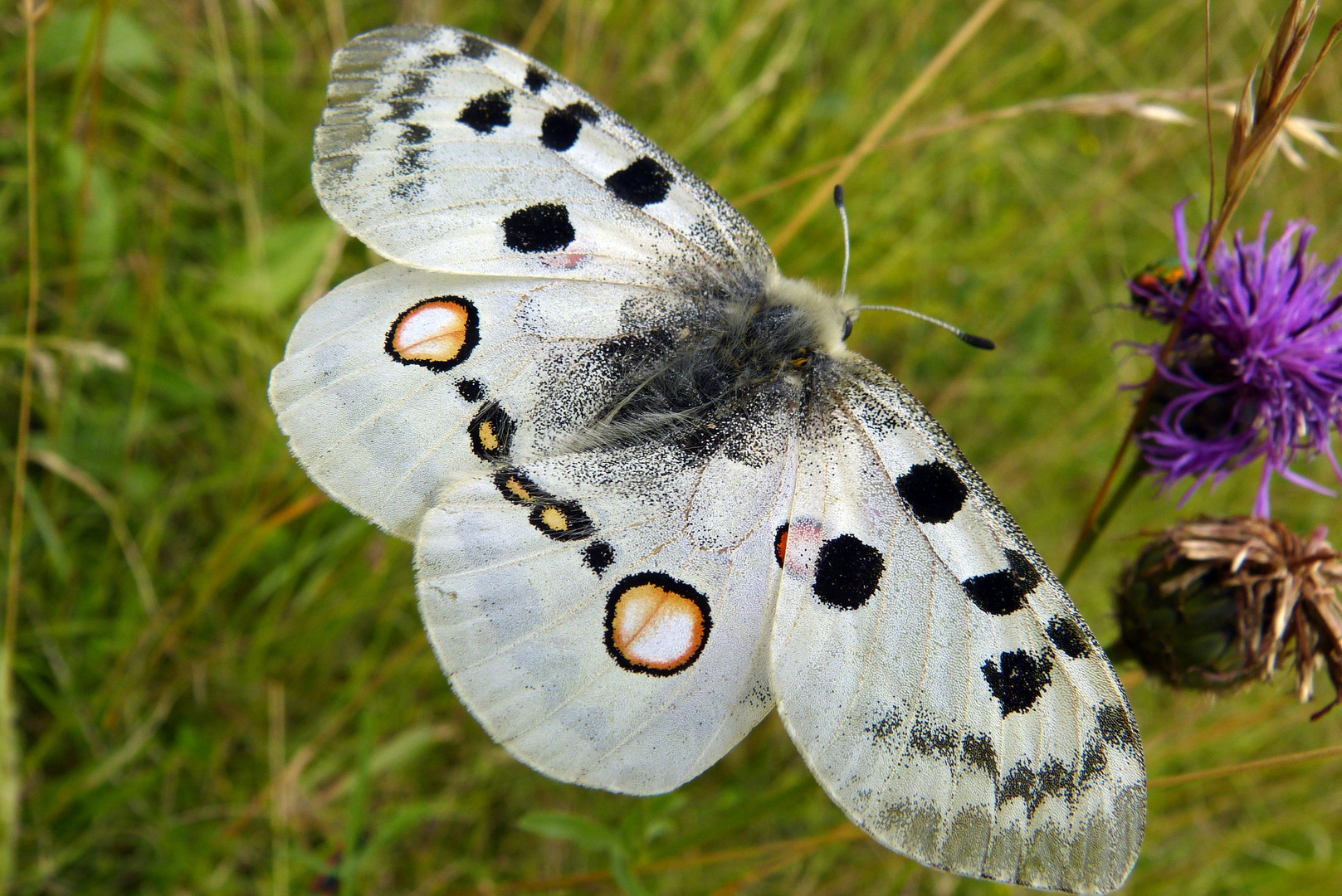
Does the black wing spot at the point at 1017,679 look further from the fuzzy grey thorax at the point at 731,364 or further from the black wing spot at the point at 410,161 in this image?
the black wing spot at the point at 410,161

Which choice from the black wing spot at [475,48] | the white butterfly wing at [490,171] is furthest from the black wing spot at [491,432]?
the black wing spot at [475,48]

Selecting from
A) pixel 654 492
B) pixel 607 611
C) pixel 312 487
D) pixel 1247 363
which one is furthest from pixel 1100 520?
pixel 312 487

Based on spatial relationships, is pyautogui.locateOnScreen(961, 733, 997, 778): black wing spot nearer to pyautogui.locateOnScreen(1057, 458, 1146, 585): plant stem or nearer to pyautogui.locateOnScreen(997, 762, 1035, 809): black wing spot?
pyautogui.locateOnScreen(997, 762, 1035, 809): black wing spot

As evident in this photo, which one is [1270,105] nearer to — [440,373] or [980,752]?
[980,752]

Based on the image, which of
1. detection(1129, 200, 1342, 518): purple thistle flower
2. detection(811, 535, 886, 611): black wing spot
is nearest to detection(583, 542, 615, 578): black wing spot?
detection(811, 535, 886, 611): black wing spot

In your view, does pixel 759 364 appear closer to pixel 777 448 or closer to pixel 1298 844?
pixel 777 448

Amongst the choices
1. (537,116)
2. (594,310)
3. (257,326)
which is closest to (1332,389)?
(594,310)
